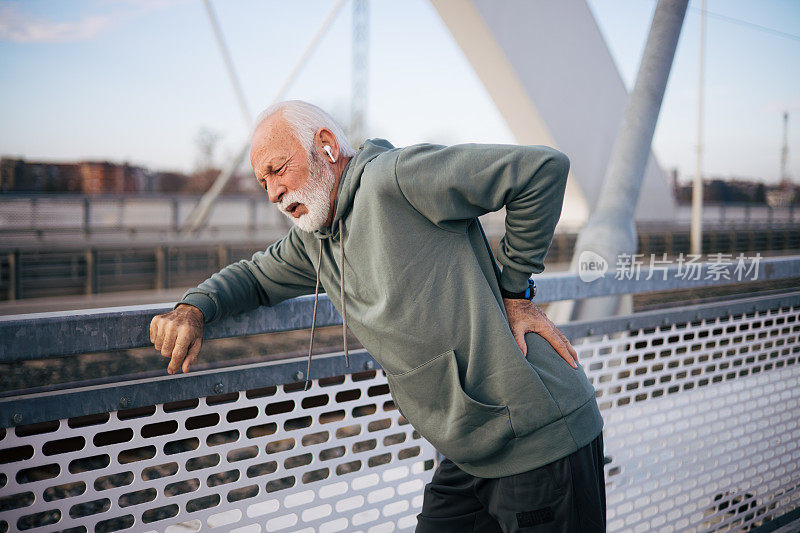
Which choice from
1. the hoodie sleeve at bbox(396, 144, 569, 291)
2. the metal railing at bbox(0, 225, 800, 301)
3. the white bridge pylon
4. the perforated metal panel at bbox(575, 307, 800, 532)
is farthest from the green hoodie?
the metal railing at bbox(0, 225, 800, 301)

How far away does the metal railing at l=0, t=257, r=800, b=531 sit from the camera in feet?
5.12

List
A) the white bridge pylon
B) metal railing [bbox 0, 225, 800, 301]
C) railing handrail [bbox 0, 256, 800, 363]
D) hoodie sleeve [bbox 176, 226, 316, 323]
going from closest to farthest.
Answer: railing handrail [bbox 0, 256, 800, 363], hoodie sleeve [bbox 176, 226, 316, 323], the white bridge pylon, metal railing [bbox 0, 225, 800, 301]

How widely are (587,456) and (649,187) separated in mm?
9460

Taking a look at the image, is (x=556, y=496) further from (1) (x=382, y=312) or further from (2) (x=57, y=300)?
(2) (x=57, y=300)

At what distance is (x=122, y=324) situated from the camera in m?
1.61

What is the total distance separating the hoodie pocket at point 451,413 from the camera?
1585mm

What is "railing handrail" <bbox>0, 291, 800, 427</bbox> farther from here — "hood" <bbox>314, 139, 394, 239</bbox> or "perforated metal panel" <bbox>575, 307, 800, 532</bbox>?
"perforated metal panel" <bbox>575, 307, 800, 532</bbox>

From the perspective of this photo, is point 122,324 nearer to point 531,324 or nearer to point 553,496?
point 531,324

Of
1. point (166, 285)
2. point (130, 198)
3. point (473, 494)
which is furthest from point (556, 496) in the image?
point (130, 198)

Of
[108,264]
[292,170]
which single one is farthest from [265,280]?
[108,264]

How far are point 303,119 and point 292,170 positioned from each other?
0.13 m

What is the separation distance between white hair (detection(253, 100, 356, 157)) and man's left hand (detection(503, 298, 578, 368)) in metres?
0.61

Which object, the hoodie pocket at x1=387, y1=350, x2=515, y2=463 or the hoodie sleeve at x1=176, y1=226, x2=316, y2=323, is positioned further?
the hoodie sleeve at x1=176, y1=226, x2=316, y2=323

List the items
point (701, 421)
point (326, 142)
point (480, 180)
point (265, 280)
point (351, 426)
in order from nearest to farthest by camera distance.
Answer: point (480, 180) < point (326, 142) < point (265, 280) < point (351, 426) < point (701, 421)
